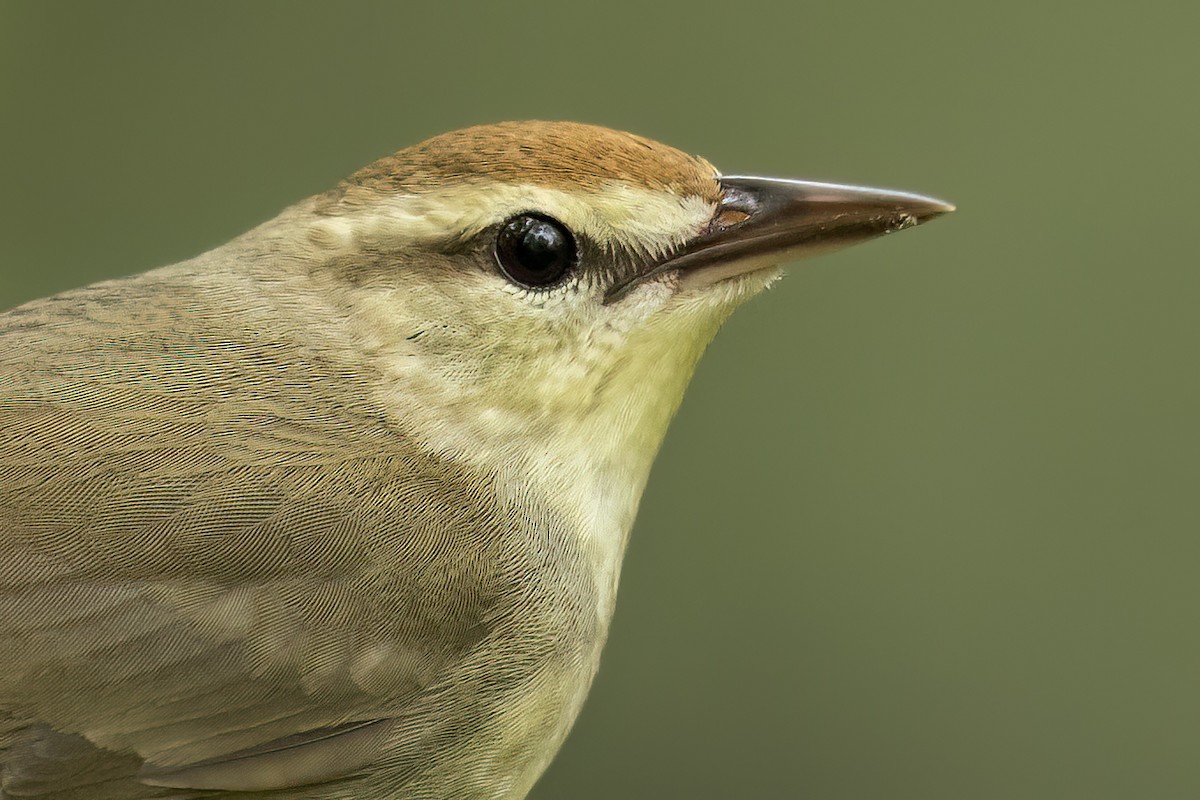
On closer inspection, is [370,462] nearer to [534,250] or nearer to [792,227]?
[534,250]

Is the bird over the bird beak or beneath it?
beneath

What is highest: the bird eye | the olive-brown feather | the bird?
the olive-brown feather

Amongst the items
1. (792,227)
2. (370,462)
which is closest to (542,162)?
(792,227)

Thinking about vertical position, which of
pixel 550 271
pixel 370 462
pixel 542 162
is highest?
pixel 542 162

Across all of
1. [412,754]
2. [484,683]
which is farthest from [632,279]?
[412,754]

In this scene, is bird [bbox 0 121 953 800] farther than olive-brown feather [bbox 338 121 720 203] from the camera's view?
No

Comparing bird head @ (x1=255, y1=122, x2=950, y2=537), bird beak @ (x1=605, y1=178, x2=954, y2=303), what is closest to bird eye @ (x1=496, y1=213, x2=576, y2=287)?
bird head @ (x1=255, y1=122, x2=950, y2=537)

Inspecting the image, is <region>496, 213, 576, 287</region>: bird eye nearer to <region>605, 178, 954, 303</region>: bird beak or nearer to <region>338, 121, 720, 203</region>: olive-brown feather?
<region>338, 121, 720, 203</region>: olive-brown feather

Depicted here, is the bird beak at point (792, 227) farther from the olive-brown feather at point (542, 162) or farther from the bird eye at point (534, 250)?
the bird eye at point (534, 250)
